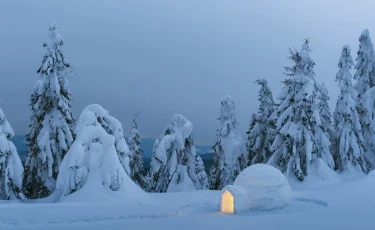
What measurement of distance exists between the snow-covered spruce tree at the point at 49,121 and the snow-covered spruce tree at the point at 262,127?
61.8 ft

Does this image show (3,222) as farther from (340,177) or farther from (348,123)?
(348,123)

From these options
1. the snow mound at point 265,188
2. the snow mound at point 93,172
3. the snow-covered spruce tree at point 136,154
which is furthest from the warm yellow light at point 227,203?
the snow-covered spruce tree at point 136,154

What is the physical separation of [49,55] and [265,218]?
69.8ft

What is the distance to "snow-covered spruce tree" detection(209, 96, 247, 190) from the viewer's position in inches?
1580

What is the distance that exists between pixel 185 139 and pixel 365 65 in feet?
69.6

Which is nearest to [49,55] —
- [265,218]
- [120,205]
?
[120,205]

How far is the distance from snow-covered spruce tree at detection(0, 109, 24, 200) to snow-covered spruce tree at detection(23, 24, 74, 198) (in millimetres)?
2130

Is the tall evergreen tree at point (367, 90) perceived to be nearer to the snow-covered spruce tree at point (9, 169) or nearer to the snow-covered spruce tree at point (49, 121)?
the snow-covered spruce tree at point (49, 121)

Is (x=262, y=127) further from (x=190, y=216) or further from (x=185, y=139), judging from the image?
(x=190, y=216)

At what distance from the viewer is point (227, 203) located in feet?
74.2

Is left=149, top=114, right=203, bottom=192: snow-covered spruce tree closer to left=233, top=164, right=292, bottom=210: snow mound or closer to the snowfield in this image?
the snowfield

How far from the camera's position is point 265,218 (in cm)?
1950

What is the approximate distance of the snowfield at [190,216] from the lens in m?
17.0

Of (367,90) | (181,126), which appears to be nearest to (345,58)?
(367,90)
